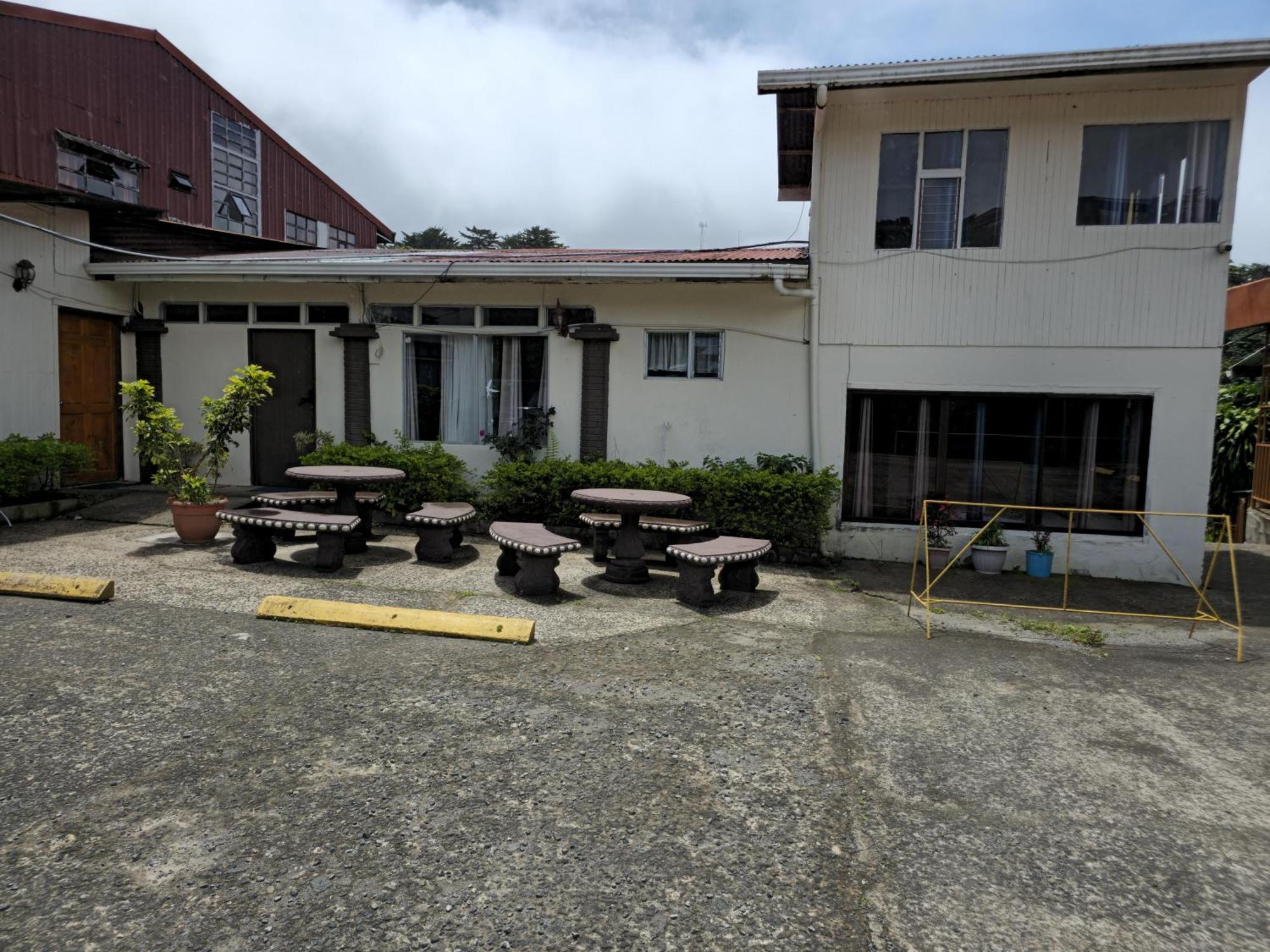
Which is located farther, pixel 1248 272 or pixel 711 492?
pixel 1248 272

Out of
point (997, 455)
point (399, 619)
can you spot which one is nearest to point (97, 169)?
point (399, 619)

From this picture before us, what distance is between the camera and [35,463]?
27.6 feet

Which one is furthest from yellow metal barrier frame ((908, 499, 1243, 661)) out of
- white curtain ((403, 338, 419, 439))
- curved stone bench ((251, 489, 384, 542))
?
white curtain ((403, 338, 419, 439))

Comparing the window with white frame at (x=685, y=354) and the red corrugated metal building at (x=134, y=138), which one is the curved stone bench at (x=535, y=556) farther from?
the red corrugated metal building at (x=134, y=138)

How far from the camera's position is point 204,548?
758 centimetres

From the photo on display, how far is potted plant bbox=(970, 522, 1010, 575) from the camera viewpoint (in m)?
8.33

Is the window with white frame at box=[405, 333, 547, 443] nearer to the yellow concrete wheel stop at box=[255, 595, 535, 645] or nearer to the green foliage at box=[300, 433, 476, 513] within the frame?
the green foliage at box=[300, 433, 476, 513]

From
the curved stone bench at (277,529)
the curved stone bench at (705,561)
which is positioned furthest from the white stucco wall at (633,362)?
the curved stone bench at (277,529)

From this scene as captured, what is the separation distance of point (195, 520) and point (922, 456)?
26.1ft

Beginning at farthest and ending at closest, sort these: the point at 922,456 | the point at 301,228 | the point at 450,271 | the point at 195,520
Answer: the point at 301,228, the point at 450,271, the point at 922,456, the point at 195,520

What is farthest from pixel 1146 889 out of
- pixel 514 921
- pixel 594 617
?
pixel 594 617

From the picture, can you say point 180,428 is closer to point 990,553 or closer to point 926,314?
point 926,314

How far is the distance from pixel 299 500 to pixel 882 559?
6.38 metres

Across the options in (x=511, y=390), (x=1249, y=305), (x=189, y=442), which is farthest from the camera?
(x=1249, y=305)
